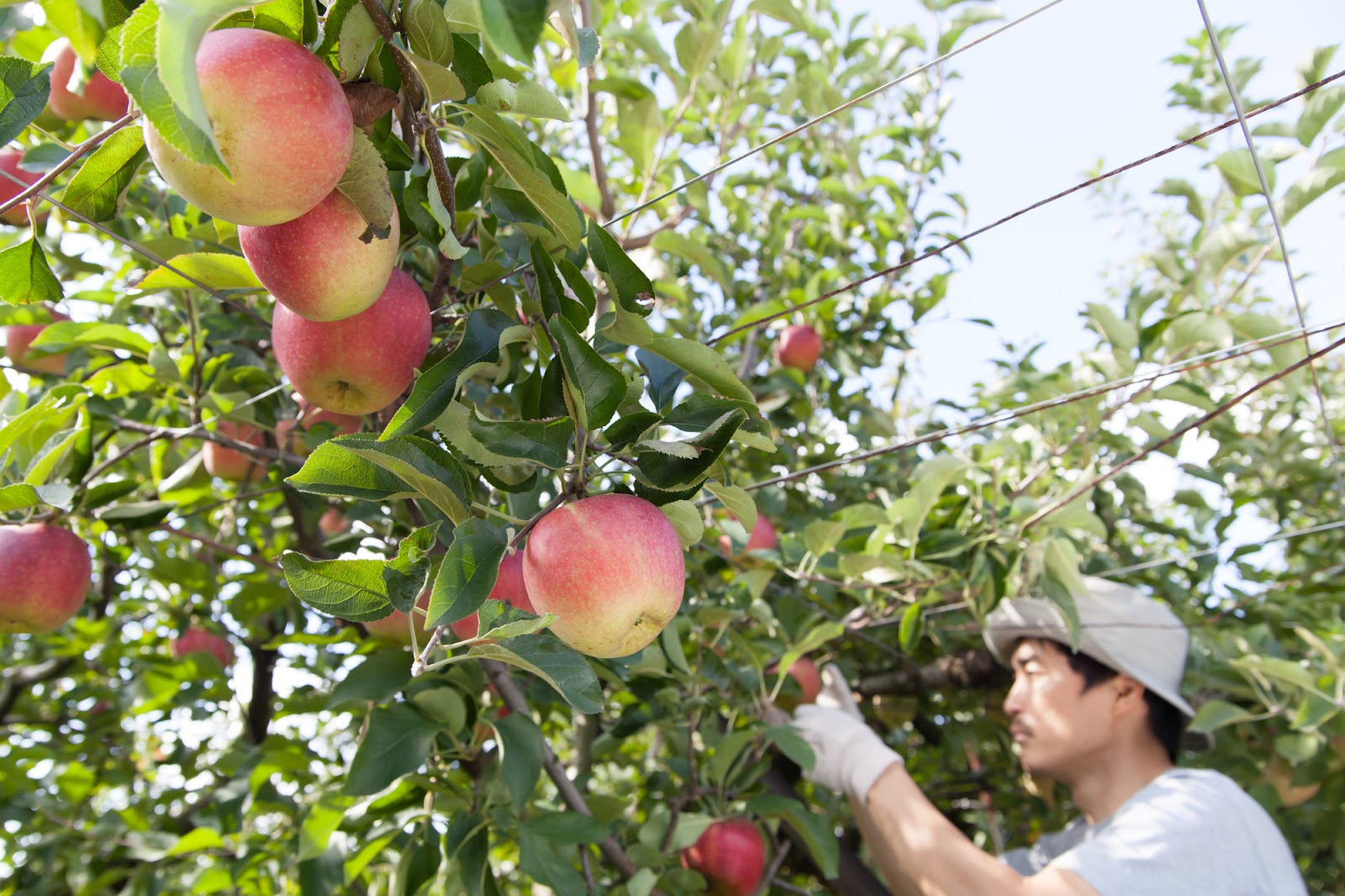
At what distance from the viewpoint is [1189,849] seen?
5.19 feet

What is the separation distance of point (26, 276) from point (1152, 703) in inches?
85.9

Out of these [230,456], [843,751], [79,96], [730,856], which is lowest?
[843,751]

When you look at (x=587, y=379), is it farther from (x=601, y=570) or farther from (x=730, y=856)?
(x=730, y=856)

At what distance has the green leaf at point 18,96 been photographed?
642 millimetres

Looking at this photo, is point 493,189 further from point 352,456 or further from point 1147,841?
point 1147,841

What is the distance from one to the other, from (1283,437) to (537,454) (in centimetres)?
273

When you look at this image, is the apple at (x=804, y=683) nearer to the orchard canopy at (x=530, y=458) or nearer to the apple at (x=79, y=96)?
the orchard canopy at (x=530, y=458)

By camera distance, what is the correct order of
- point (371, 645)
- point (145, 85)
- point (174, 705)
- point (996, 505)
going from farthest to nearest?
point (174, 705) < point (996, 505) < point (371, 645) < point (145, 85)

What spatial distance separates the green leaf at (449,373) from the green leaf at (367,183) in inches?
4.9

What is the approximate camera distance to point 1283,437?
266cm

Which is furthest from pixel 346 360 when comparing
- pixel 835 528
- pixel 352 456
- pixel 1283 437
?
pixel 1283 437

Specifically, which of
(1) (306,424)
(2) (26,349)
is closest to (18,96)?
(1) (306,424)

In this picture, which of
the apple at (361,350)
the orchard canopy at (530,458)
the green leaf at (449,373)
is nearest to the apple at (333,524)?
the orchard canopy at (530,458)

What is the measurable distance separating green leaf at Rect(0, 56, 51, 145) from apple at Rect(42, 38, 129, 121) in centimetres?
100
